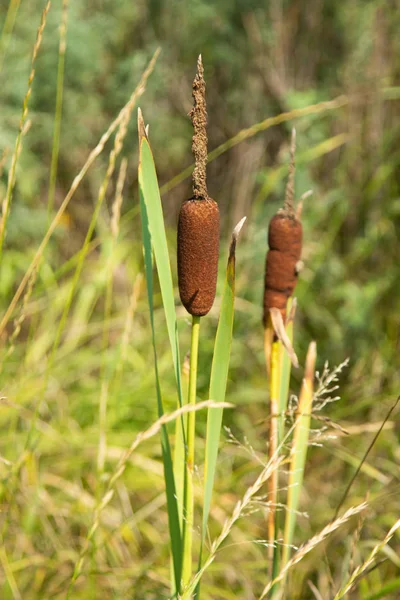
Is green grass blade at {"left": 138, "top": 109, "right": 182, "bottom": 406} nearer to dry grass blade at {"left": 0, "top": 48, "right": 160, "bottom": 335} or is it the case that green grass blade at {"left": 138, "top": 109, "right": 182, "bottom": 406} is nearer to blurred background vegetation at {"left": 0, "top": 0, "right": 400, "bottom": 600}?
dry grass blade at {"left": 0, "top": 48, "right": 160, "bottom": 335}

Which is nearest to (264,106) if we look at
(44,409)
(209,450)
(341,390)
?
(341,390)

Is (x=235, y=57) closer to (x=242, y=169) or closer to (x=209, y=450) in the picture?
(x=242, y=169)

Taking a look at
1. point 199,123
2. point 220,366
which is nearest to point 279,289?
point 220,366

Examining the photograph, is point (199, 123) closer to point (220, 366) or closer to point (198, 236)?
point (198, 236)

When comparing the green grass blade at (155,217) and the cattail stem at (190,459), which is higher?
the green grass blade at (155,217)

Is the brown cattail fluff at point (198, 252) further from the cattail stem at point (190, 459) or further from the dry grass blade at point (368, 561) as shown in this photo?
the dry grass blade at point (368, 561)

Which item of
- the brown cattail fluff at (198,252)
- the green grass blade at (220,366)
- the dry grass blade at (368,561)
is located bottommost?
the dry grass blade at (368,561)

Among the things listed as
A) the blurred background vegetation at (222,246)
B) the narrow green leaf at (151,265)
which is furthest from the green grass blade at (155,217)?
the blurred background vegetation at (222,246)

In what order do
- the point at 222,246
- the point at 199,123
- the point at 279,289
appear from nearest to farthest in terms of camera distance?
the point at 199,123 → the point at 279,289 → the point at 222,246
